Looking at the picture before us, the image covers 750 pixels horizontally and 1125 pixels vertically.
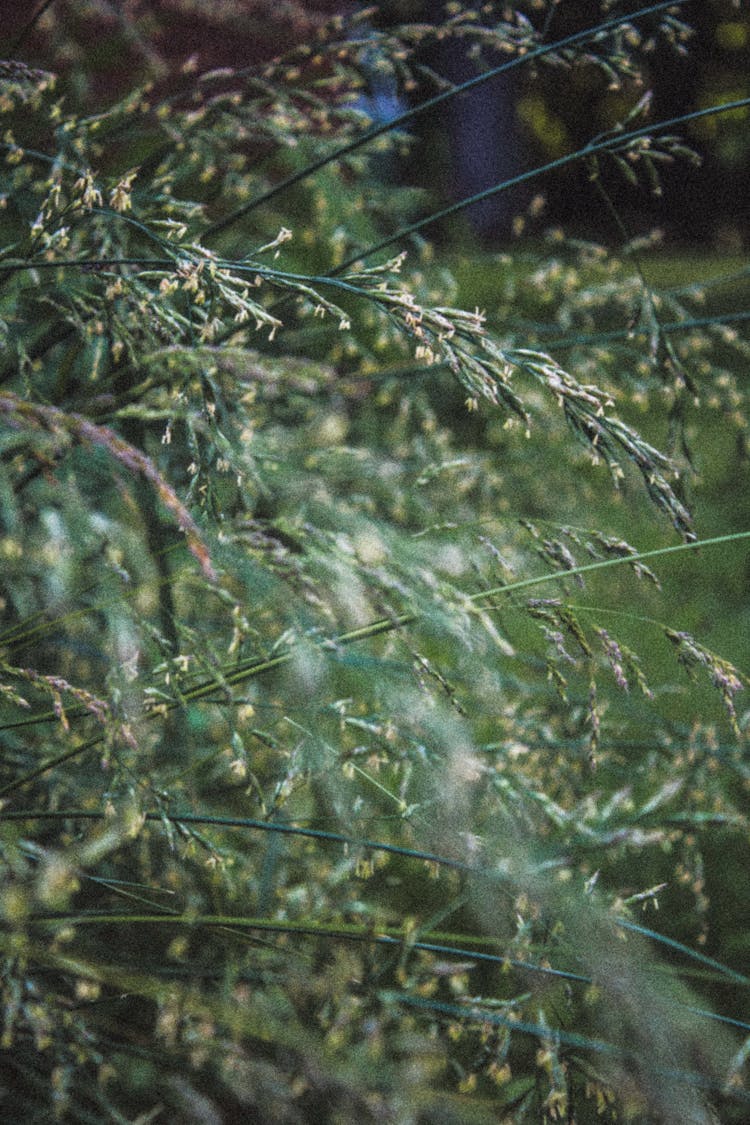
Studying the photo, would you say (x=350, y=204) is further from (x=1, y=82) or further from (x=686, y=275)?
(x=686, y=275)

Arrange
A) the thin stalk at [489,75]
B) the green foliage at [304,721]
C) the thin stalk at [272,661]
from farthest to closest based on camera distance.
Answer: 1. the thin stalk at [489,75]
2. the thin stalk at [272,661]
3. the green foliage at [304,721]

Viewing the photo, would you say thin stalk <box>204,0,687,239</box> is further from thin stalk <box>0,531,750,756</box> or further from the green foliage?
thin stalk <box>0,531,750,756</box>

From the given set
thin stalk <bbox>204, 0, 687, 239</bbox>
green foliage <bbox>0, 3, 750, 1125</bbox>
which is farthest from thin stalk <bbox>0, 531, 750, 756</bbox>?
thin stalk <bbox>204, 0, 687, 239</bbox>

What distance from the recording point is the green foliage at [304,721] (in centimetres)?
74

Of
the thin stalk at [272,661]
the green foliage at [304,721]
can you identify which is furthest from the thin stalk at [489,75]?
the thin stalk at [272,661]

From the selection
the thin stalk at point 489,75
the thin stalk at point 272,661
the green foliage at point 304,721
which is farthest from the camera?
the thin stalk at point 489,75

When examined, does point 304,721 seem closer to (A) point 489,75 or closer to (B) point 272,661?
(B) point 272,661

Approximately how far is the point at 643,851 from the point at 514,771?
0.60 m

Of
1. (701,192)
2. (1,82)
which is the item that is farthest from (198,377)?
(701,192)

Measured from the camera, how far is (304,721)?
1.17m

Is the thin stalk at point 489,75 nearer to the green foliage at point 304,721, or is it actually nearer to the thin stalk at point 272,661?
the green foliage at point 304,721

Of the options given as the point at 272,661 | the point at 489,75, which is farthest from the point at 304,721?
the point at 489,75

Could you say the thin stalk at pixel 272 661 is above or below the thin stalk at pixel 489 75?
below

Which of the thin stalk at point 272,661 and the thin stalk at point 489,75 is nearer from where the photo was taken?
the thin stalk at point 272,661
